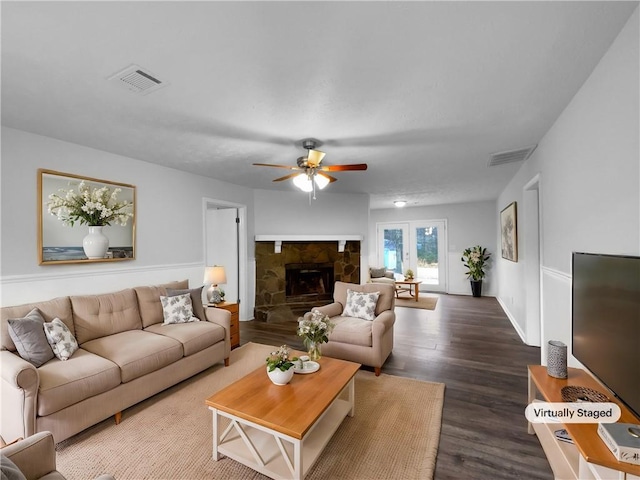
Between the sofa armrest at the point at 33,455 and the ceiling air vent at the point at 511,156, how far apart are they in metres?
4.38

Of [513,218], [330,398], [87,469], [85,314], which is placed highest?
[513,218]

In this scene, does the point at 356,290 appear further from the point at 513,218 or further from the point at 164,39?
the point at 164,39

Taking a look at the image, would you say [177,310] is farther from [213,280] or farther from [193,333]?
[213,280]

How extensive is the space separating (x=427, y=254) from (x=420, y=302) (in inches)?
76.8

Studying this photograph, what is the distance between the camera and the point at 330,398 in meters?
1.96

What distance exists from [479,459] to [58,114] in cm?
407

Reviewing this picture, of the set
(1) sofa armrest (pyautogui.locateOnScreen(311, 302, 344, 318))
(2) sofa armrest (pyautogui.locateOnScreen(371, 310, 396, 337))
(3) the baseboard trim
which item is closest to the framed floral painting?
(1) sofa armrest (pyautogui.locateOnScreen(311, 302, 344, 318))

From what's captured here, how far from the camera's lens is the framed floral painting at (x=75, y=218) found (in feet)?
9.27

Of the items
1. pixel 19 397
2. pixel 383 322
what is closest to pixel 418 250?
pixel 383 322

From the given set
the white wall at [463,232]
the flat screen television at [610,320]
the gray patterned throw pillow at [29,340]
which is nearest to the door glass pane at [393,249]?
the white wall at [463,232]

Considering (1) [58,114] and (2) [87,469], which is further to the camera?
(1) [58,114]

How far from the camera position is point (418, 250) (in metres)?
8.38

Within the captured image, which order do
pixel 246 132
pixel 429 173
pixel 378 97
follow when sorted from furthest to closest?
pixel 429 173, pixel 246 132, pixel 378 97

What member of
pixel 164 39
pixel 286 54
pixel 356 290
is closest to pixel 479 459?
pixel 356 290
